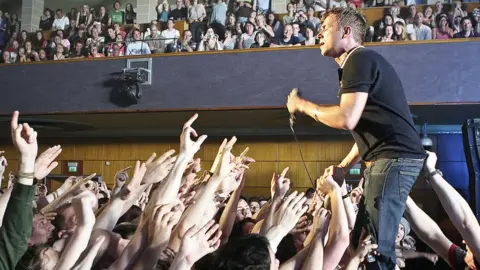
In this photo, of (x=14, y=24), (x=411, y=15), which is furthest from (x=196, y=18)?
(x=14, y=24)

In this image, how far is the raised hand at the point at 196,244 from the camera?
1721mm

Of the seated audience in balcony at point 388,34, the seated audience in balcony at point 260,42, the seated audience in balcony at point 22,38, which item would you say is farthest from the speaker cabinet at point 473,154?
the seated audience in balcony at point 22,38

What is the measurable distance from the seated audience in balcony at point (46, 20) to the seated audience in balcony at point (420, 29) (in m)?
6.90

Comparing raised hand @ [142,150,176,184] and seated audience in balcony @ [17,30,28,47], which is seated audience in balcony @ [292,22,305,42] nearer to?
seated audience in balcony @ [17,30,28,47]

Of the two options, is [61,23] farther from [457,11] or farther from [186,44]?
[457,11]

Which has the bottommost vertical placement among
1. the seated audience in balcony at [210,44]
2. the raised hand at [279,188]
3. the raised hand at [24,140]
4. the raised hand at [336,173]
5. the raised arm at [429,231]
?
the raised arm at [429,231]

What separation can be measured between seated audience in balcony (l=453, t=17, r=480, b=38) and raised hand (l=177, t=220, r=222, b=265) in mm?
6159

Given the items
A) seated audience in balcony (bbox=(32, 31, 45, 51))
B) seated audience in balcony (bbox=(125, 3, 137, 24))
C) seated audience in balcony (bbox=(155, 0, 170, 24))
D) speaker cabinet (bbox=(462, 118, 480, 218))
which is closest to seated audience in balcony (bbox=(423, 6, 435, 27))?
speaker cabinet (bbox=(462, 118, 480, 218))

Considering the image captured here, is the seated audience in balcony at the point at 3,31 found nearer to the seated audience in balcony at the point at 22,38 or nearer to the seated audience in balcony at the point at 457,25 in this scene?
the seated audience in balcony at the point at 22,38

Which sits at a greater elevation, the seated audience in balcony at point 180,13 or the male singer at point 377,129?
the seated audience in balcony at point 180,13

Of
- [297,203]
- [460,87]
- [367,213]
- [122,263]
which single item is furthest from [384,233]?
[460,87]

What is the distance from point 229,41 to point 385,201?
6129mm

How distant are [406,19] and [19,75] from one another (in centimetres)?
585

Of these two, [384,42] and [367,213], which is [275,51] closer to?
[384,42]
